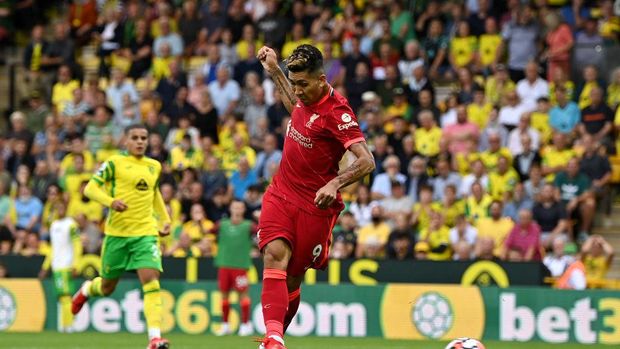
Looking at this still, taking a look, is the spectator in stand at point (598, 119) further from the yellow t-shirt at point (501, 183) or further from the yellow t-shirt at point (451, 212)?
the yellow t-shirt at point (451, 212)

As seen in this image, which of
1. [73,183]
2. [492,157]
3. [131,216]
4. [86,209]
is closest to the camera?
[131,216]

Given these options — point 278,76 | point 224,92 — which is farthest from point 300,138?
point 224,92

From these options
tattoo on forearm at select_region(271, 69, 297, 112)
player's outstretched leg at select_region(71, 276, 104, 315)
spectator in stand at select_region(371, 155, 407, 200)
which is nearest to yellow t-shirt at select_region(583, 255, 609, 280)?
spectator in stand at select_region(371, 155, 407, 200)

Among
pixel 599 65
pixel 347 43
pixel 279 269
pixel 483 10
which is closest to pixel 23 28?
pixel 347 43

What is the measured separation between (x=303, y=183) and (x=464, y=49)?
1371cm

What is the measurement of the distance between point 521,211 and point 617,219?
8.08 ft

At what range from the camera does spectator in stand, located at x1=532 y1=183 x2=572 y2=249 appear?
845 inches

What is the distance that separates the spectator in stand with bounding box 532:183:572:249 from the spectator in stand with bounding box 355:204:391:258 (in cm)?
240

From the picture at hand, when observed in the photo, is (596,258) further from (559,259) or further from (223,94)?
(223,94)

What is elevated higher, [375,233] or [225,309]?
[375,233]

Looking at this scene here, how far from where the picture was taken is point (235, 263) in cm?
2073

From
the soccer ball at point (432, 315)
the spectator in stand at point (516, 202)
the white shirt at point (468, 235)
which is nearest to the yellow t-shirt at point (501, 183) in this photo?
the spectator in stand at point (516, 202)

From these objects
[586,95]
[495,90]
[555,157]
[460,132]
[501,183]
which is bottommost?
[501,183]

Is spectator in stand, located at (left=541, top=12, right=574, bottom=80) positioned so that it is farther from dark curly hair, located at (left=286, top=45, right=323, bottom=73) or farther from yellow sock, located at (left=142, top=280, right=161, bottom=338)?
dark curly hair, located at (left=286, top=45, right=323, bottom=73)
